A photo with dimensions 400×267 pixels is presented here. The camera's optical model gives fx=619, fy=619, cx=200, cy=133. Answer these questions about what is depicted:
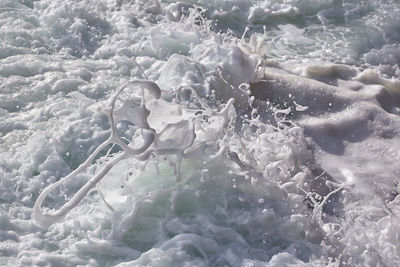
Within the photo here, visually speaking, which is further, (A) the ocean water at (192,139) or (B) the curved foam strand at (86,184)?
(A) the ocean water at (192,139)

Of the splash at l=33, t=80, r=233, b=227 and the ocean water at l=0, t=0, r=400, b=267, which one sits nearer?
the splash at l=33, t=80, r=233, b=227

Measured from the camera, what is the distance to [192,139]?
12.0 ft

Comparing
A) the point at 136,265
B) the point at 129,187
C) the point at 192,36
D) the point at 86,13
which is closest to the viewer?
the point at 136,265

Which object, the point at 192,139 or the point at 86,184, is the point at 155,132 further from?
the point at 86,184

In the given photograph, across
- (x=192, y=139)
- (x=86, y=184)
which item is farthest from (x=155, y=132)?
(x=86, y=184)

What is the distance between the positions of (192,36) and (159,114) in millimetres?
1607

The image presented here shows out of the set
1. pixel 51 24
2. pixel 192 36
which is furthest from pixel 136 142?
pixel 51 24

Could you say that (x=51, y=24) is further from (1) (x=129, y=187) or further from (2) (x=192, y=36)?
(1) (x=129, y=187)

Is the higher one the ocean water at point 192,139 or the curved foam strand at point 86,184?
the curved foam strand at point 86,184

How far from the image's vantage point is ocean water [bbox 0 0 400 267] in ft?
11.4

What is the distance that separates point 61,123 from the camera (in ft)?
14.3

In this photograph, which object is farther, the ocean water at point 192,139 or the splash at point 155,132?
the ocean water at point 192,139

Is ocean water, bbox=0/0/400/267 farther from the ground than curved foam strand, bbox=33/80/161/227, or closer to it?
closer to it

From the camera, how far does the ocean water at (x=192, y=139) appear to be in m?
3.48
